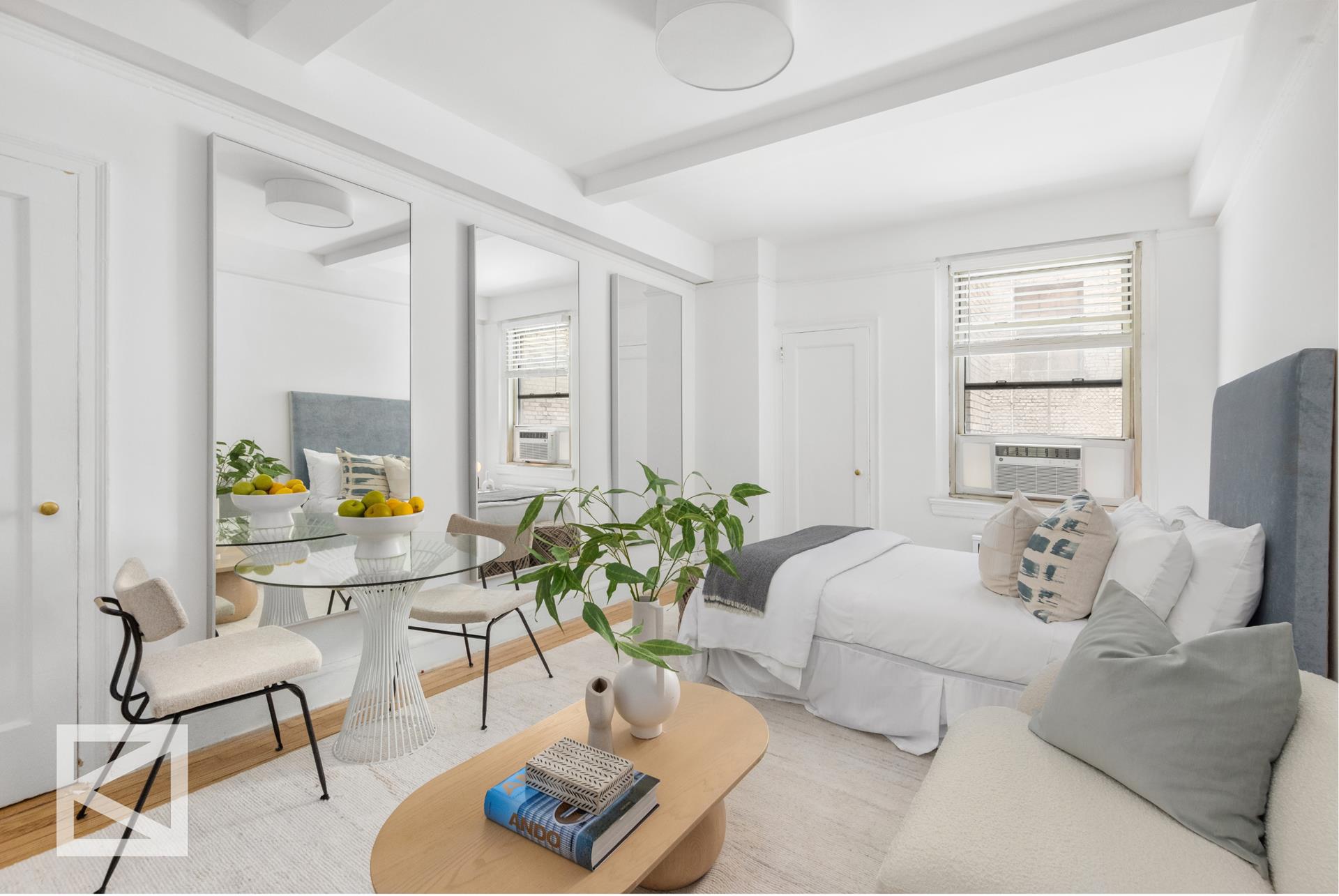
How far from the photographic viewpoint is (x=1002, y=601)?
249cm

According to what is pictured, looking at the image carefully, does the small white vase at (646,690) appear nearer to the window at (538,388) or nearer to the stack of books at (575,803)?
the stack of books at (575,803)

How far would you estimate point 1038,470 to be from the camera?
14.6 feet

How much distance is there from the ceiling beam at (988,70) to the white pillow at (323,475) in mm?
2277

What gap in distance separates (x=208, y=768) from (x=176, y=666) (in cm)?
53

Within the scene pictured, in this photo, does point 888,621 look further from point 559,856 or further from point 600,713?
point 559,856

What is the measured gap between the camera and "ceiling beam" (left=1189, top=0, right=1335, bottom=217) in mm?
1878

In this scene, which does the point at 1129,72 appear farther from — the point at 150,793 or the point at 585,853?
the point at 150,793

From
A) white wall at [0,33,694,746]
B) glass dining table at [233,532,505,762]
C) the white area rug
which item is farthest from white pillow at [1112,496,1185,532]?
white wall at [0,33,694,746]

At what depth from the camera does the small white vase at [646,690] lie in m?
1.67

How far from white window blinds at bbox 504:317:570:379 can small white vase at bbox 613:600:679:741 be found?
227cm

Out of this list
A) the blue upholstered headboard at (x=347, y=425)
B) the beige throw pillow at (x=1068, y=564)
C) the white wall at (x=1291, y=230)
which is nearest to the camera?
the white wall at (x=1291, y=230)

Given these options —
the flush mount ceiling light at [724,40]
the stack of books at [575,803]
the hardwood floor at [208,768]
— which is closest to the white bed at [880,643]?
the hardwood floor at [208,768]

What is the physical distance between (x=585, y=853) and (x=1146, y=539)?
6.46 ft

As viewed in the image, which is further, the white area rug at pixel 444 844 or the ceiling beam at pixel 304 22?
the ceiling beam at pixel 304 22
